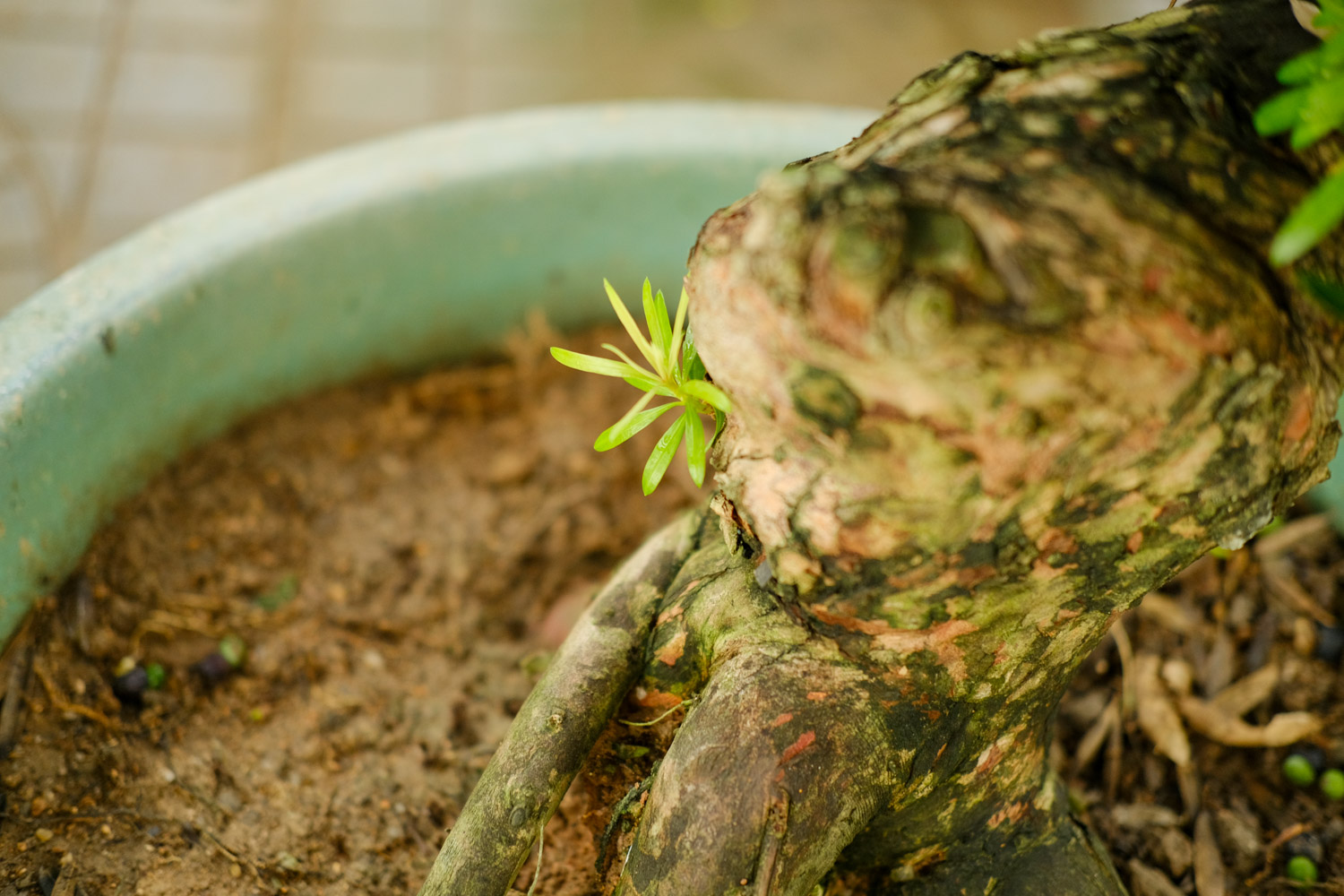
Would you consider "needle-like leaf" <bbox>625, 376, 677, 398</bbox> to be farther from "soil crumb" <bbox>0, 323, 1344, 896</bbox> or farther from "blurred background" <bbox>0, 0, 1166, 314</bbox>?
"blurred background" <bbox>0, 0, 1166, 314</bbox>

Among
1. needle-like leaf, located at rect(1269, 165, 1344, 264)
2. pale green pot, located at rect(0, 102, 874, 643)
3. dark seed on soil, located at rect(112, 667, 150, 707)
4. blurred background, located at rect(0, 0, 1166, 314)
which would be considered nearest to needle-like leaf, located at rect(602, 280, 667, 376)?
needle-like leaf, located at rect(1269, 165, 1344, 264)

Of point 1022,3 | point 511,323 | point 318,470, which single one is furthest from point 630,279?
point 1022,3

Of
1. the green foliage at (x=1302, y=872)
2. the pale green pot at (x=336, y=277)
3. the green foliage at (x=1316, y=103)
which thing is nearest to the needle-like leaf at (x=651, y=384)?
the green foliage at (x=1316, y=103)

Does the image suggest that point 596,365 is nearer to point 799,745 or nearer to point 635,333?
point 635,333

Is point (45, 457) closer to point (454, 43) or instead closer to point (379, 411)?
point (379, 411)

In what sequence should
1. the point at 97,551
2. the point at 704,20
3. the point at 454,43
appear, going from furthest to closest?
the point at 704,20 → the point at 454,43 → the point at 97,551

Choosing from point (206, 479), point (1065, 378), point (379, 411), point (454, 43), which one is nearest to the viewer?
point (1065, 378)

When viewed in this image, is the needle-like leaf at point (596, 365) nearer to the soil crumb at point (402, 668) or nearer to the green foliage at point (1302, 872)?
the soil crumb at point (402, 668)
